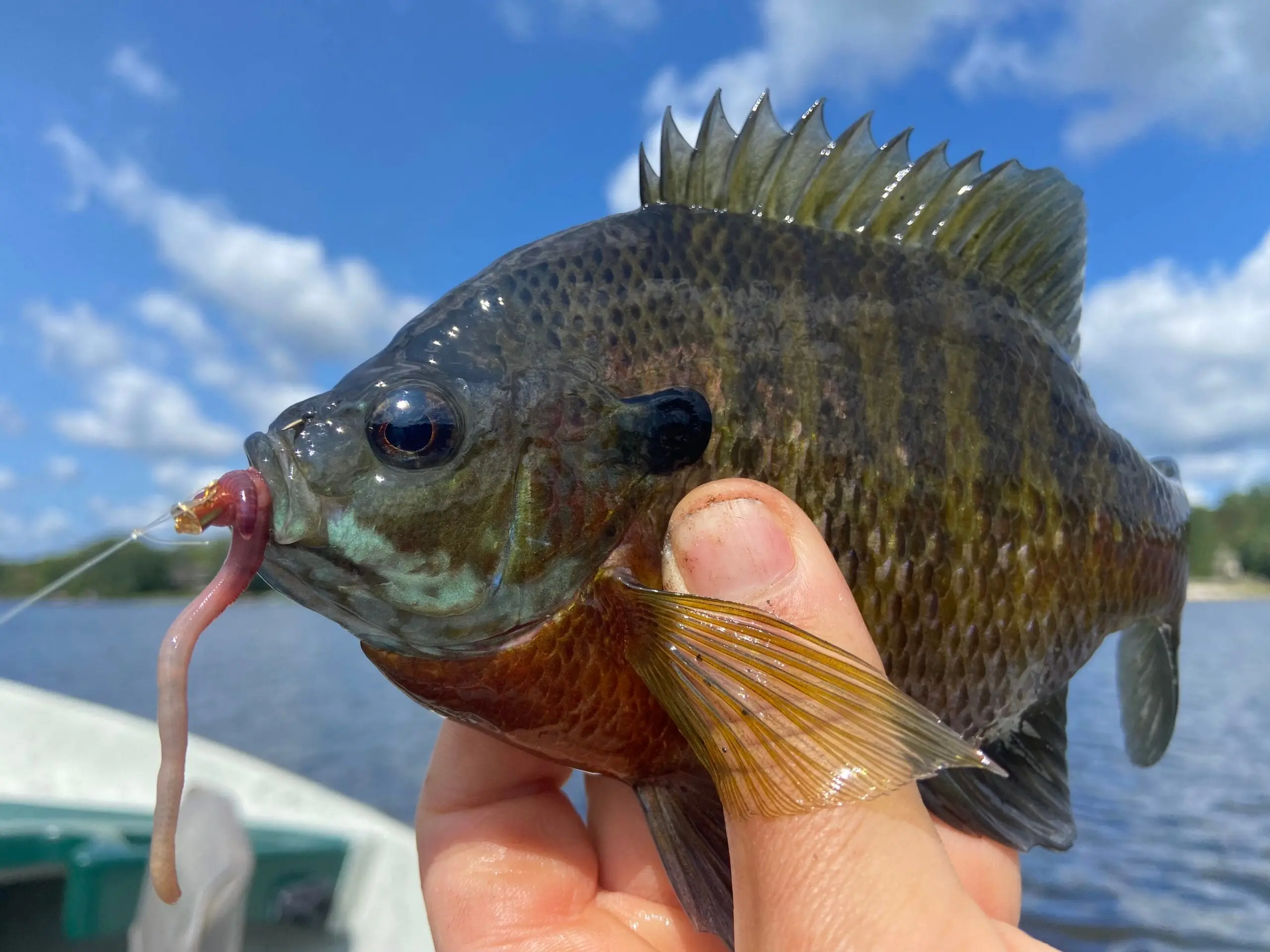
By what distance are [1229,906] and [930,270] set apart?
785 centimetres

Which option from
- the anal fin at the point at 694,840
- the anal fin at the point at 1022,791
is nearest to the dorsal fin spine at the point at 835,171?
the anal fin at the point at 694,840

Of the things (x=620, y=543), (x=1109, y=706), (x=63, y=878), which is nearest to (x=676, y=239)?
(x=620, y=543)

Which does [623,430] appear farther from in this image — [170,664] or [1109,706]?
[1109,706]

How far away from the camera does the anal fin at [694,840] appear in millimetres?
1641

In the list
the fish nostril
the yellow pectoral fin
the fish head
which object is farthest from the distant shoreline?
the fish nostril

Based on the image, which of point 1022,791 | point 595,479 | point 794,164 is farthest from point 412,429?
point 1022,791

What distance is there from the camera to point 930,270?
6.51ft

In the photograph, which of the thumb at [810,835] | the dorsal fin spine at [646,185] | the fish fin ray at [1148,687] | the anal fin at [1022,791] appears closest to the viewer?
the thumb at [810,835]

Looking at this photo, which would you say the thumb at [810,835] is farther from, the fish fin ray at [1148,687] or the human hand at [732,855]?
the fish fin ray at [1148,687]

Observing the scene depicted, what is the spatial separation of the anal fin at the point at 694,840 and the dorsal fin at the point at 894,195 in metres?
1.30

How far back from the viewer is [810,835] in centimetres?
131

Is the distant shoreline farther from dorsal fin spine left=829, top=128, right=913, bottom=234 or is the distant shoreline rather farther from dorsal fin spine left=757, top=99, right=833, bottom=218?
dorsal fin spine left=757, top=99, right=833, bottom=218

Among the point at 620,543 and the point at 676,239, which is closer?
the point at 620,543

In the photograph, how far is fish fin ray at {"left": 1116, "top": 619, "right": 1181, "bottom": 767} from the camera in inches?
100
